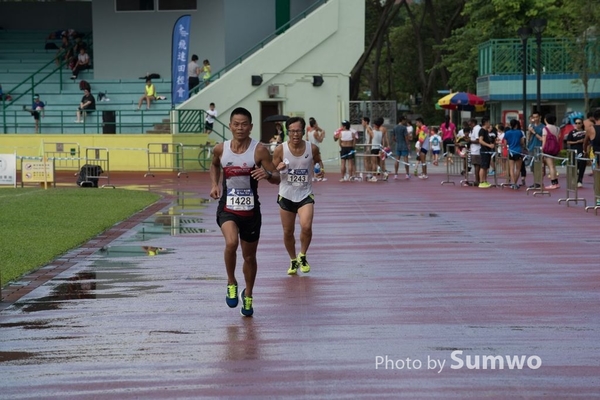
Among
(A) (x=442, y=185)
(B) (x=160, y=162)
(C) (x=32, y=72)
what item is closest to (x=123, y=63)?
(C) (x=32, y=72)

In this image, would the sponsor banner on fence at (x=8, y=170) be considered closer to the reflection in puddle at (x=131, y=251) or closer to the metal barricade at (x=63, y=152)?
the metal barricade at (x=63, y=152)

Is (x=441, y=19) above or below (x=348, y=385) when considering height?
above

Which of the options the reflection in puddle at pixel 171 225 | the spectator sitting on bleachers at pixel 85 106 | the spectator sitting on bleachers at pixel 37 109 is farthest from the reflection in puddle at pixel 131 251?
the spectator sitting on bleachers at pixel 37 109

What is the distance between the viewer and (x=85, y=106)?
4431 centimetres

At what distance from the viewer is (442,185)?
33.4 meters

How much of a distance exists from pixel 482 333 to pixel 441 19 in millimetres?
69463

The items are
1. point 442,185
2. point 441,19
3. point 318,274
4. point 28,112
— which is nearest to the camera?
point 318,274

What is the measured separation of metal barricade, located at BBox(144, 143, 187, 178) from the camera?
40781 millimetres

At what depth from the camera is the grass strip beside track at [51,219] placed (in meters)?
15.7

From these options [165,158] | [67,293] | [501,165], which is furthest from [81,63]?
[67,293]

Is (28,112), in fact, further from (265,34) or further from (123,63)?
(265,34)

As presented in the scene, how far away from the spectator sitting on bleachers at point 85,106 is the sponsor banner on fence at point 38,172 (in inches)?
513

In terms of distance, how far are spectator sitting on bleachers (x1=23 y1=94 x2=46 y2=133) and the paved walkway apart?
24807 mm

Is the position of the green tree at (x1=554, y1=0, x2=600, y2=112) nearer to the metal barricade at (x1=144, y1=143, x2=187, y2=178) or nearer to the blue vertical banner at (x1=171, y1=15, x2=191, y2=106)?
the blue vertical banner at (x1=171, y1=15, x2=191, y2=106)
